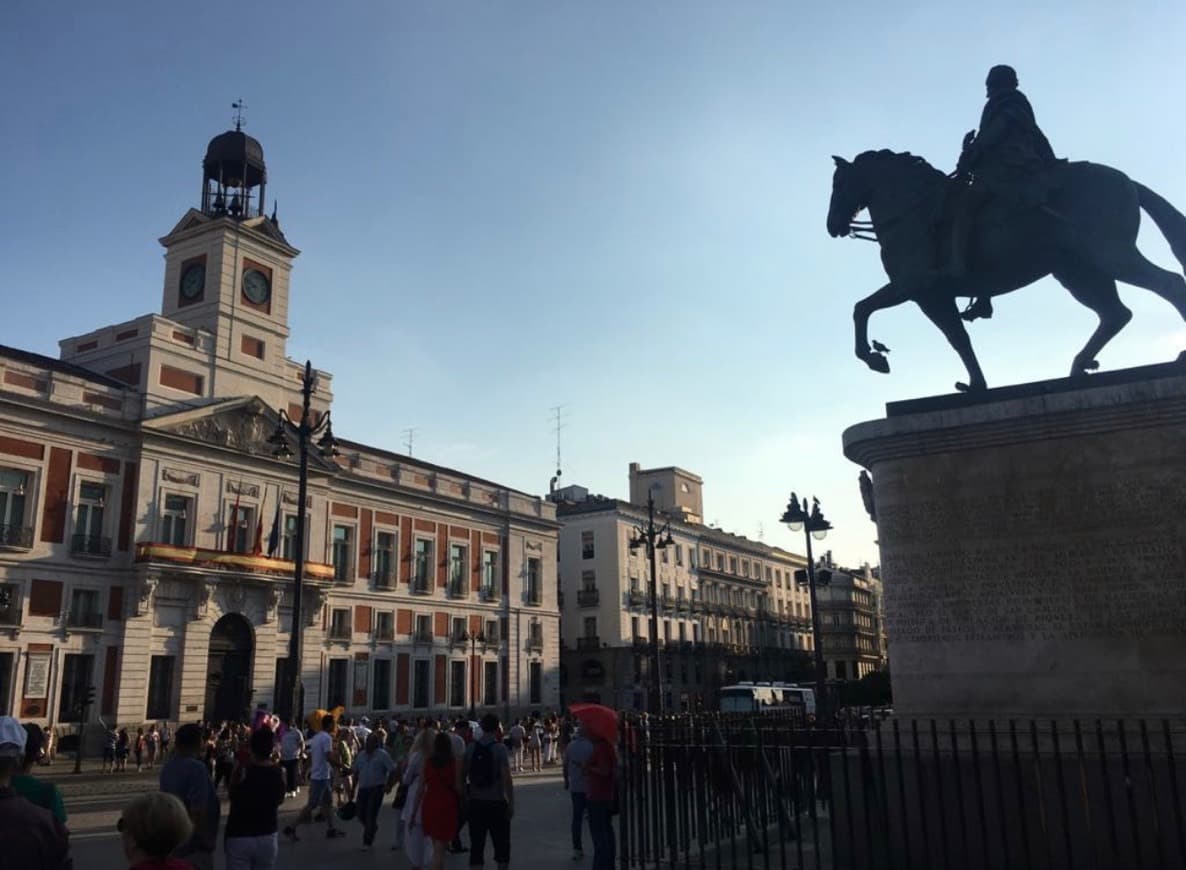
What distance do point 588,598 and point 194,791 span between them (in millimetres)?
59310

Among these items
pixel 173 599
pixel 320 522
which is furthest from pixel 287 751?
pixel 320 522

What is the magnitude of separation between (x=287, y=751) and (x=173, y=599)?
2140cm

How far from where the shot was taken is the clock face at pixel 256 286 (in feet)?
143

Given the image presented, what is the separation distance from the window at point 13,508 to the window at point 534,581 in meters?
27.8

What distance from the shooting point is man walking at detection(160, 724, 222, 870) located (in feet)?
20.6

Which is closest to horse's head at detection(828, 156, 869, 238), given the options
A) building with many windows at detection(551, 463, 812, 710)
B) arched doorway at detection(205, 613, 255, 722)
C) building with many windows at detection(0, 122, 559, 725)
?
building with many windows at detection(0, 122, 559, 725)

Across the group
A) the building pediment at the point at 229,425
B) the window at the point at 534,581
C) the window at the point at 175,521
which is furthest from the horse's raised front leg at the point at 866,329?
the window at the point at 534,581

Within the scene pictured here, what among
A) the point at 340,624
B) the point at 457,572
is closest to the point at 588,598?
the point at 457,572

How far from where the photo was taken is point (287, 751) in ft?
55.9

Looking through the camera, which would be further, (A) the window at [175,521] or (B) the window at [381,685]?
(B) the window at [381,685]

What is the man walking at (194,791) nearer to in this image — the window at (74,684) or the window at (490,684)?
the window at (74,684)

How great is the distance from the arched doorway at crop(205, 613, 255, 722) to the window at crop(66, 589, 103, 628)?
183 inches

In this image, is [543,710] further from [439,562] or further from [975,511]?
[975,511]

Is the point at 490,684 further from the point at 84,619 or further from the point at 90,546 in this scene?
the point at 90,546
